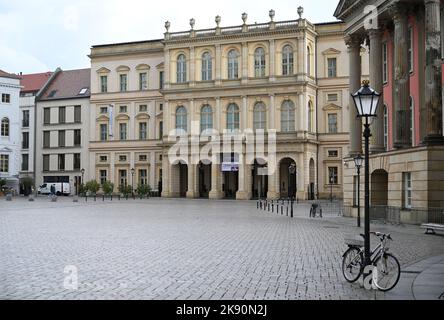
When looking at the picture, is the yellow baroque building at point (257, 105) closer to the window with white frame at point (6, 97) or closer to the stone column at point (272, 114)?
the stone column at point (272, 114)

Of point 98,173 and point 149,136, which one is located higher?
point 149,136

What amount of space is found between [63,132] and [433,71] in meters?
68.7

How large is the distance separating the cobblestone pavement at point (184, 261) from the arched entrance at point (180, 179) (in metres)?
49.6

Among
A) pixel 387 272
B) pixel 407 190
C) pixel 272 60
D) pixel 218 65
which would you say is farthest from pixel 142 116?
pixel 387 272

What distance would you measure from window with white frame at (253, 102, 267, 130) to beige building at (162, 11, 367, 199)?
12 cm

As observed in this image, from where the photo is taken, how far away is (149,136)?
268ft

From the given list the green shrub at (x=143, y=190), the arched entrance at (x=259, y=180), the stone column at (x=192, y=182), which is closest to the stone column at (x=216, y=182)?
the stone column at (x=192, y=182)

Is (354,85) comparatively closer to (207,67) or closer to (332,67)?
(332,67)

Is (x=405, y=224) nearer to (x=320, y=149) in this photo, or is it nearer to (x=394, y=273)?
(x=394, y=273)

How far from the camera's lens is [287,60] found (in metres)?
71.1

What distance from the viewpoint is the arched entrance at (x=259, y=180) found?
72.9 meters
